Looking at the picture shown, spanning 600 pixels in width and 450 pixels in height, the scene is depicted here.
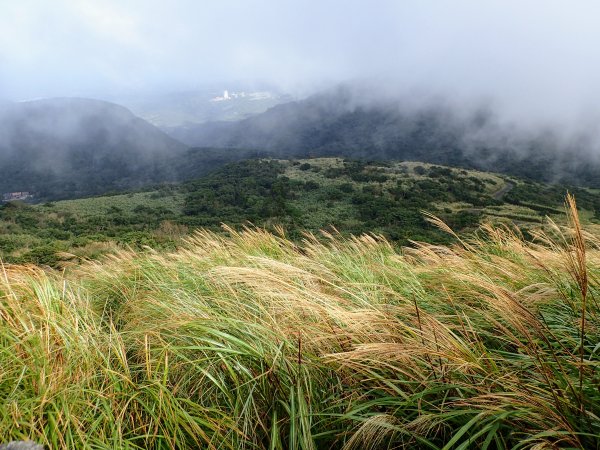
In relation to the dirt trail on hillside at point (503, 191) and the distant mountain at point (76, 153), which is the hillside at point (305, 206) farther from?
the distant mountain at point (76, 153)

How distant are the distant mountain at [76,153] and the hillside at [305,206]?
73.4m

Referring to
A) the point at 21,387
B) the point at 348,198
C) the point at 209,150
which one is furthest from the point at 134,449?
the point at 209,150

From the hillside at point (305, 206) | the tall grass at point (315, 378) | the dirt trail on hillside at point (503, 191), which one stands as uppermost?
the tall grass at point (315, 378)

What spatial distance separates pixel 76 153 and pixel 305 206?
521ft

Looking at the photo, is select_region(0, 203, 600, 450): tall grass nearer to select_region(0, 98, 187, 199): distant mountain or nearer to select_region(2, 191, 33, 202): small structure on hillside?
select_region(0, 98, 187, 199): distant mountain

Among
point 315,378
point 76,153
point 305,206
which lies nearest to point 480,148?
point 305,206

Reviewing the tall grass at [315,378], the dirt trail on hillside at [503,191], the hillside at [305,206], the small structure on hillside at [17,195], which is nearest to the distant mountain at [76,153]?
the small structure on hillside at [17,195]

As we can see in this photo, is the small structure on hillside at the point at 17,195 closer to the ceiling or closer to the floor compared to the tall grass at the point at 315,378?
closer to the floor

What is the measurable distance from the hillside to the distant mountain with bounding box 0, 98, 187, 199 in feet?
241

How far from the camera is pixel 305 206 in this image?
135 ft

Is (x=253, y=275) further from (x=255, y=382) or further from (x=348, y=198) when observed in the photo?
(x=348, y=198)

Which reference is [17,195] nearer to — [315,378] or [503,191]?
[503,191]

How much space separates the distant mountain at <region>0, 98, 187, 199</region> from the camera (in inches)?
4990

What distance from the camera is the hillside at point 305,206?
82.7 ft
